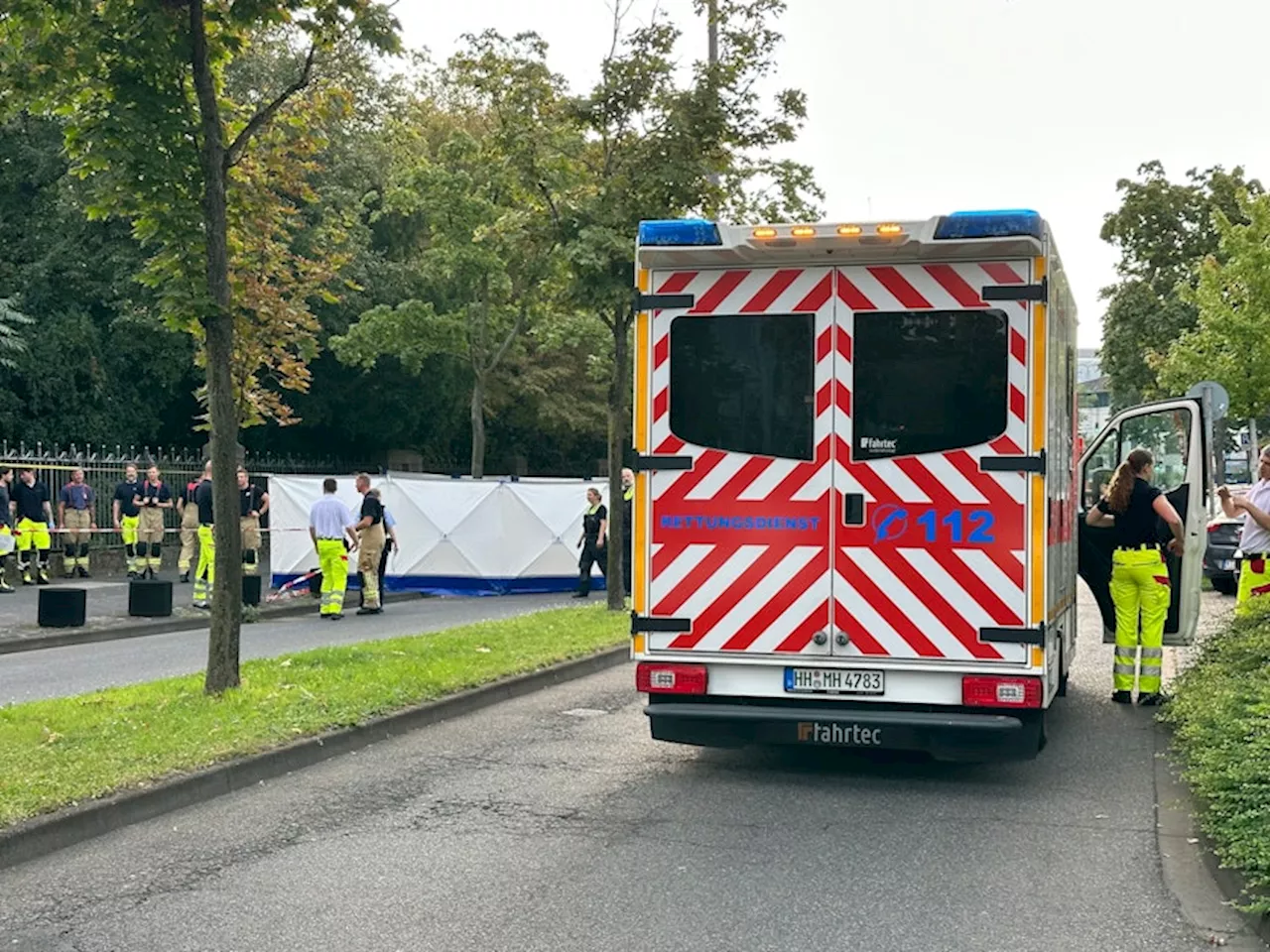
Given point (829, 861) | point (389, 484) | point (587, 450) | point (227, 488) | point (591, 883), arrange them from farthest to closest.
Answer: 1. point (587, 450)
2. point (389, 484)
3. point (227, 488)
4. point (829, 861)
5. point (591, 883)

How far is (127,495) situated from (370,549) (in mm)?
6137

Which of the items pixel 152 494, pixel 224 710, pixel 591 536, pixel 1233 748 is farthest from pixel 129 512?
pixel 1233 748

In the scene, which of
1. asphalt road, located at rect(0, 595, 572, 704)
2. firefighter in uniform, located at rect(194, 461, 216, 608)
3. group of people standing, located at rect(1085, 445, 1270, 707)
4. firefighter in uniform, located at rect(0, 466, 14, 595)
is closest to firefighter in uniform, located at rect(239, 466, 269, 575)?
firefighter in uniform, located at rect(194, 461, 216, 608)

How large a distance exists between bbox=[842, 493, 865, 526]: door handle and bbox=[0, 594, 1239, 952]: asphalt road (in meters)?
1.53

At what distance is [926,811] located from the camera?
7551mm

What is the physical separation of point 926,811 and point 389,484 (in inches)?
659

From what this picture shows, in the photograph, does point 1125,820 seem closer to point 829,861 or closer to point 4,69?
point 829,861

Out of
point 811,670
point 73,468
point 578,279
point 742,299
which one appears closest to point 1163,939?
point 811,670

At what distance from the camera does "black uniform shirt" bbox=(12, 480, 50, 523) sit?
21484 millimetres

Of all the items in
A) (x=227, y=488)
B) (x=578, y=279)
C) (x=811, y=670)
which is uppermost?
(x=578, y=279)

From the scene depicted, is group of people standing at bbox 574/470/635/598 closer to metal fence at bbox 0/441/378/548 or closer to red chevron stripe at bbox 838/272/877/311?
metal fence at bbox 0/441/378/548

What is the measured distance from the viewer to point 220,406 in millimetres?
10031

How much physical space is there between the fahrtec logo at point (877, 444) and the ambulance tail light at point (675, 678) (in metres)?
1.56

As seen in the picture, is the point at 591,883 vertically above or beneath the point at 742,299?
beneath
